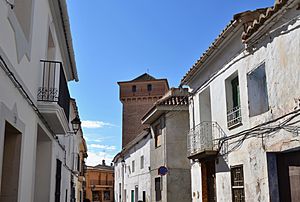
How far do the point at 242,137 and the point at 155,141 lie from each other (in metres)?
10.9

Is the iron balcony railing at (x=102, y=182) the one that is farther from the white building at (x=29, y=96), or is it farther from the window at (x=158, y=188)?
the white building at (x=29, y=96)

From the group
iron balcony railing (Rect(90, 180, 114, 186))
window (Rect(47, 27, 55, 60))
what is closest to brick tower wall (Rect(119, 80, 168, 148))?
iron balcony railing (Rect(90, 180, 114, 186))

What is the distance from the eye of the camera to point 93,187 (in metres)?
52.6

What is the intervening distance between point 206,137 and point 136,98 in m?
34.3

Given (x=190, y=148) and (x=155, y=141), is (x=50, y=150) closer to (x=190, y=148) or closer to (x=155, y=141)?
(x=190, y=148)

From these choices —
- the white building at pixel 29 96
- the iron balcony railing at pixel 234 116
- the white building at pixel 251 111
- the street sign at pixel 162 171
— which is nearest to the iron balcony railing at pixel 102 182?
the street sign at pixel 162 171

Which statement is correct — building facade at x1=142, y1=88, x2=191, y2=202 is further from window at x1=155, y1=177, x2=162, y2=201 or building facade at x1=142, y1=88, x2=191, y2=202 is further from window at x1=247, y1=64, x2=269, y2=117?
window at x1=247, y1=64, x2=269, y2=117

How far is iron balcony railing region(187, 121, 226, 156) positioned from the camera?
11883mm

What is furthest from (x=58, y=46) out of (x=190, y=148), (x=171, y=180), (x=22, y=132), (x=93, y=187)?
(x=93, y=187)

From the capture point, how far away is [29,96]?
20.8 feet

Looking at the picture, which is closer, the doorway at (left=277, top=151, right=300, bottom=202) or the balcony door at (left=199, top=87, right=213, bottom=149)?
the doorway at (left=277, top=151, right=300, bottom=202)

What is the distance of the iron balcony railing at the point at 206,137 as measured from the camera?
1188cm

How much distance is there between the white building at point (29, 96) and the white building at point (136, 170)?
13.4 metres

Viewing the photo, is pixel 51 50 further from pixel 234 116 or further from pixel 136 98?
pixel 136 98
